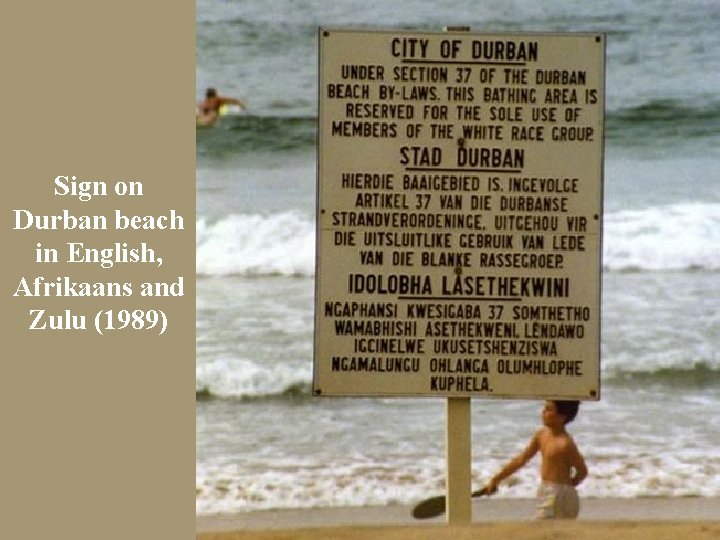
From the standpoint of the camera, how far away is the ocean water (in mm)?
9188

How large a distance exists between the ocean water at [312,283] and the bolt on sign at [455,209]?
3.39 m

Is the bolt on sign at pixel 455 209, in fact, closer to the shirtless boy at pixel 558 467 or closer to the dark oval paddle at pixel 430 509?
the dark oval paddle at pixel 430 509

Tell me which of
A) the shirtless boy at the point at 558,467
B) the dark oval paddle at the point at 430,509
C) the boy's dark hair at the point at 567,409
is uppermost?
the boy's dark hair at the point at 567,409

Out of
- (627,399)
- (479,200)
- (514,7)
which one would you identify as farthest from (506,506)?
(514,7)

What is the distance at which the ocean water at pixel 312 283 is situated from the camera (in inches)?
362

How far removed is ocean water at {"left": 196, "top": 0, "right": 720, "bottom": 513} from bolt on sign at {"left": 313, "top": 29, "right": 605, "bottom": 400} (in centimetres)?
339

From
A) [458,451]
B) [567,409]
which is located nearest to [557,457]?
[567,409]

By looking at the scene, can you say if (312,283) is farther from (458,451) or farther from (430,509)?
(458,451)

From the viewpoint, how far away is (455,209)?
5191 mm

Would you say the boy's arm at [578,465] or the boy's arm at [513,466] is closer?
the boy's arm at [513,466]

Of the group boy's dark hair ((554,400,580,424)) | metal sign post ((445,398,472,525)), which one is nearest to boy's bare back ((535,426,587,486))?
boy's dark hair ((554,400,580,424))

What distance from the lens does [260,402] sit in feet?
33.0

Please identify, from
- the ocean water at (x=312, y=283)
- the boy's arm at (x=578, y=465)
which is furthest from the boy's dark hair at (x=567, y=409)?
the ocean water at (x=312, y=283)

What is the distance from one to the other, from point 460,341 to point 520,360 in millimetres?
238
